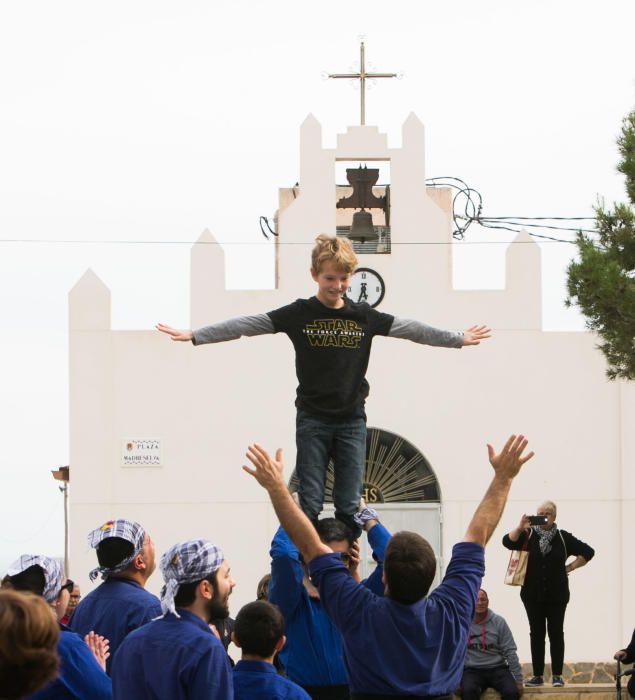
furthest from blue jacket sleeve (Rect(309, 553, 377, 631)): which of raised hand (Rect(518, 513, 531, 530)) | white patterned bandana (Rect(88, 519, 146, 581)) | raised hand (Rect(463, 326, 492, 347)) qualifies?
raised hand (Rect(518, 513, 531, 530))

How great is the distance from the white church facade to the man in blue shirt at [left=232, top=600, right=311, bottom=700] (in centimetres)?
1276

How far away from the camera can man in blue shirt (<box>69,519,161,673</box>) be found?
595 cm

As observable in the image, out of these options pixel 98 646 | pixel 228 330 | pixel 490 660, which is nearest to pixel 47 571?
pixel 98 646

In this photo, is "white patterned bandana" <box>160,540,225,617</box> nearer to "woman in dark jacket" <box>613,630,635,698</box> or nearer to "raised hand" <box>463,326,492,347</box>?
"raised hand" <box>463,326,492,347</box>

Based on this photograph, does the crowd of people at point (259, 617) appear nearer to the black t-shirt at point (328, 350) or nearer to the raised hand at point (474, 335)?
the black t-shirt at point (328, 350)

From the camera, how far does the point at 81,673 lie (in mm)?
5141

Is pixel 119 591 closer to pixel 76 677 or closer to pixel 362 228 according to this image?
pixel 76 677

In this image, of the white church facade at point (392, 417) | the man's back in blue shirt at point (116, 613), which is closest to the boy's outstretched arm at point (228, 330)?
the man's back in blue shirt at point (116, 613)

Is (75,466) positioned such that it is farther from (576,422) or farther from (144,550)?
(144,550)

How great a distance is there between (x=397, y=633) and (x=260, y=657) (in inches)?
35.7

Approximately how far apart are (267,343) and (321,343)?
39.3ft

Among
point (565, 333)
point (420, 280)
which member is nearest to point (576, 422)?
point (565, 333)

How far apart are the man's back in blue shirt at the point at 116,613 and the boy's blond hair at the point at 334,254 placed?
1815 mm

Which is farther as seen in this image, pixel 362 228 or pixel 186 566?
pixel 362 228
